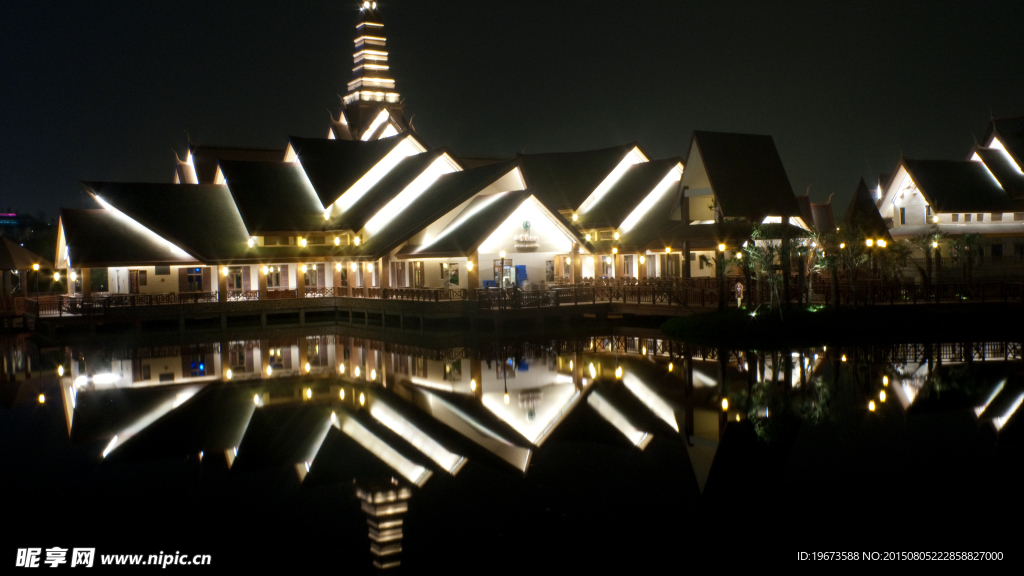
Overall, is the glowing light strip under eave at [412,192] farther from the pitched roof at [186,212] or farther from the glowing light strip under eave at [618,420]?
the glowing light strip under eave at [618,420]

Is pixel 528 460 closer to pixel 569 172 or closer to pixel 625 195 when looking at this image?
pixel 625 195

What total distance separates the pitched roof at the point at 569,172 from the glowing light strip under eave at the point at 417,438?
27.7 metres

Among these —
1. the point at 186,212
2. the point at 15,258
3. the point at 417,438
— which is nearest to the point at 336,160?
the point at 186,212

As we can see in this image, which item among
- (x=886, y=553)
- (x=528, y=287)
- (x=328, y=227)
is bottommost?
(x=886, y=553)

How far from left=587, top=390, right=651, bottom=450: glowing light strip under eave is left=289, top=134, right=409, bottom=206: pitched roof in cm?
2740

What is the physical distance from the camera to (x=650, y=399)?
18344 mm

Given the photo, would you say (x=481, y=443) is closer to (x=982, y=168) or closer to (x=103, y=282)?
(x=103, y=282)

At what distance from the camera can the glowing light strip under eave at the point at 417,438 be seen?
13.6 metres

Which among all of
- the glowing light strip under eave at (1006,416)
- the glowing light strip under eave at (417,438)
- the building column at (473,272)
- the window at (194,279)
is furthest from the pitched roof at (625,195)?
the glowing light strip under eave at (417,438)

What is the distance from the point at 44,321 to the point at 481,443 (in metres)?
27.0

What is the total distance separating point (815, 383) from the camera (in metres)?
19.3

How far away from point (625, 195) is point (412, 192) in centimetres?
1036

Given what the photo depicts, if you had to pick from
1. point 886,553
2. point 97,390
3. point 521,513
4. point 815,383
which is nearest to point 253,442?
point 521,513

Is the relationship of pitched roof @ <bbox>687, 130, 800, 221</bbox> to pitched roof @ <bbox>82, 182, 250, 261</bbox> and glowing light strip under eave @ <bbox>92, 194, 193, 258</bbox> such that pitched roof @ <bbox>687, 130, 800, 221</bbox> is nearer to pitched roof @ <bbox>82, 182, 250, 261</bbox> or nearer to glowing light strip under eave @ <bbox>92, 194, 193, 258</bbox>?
pitched roof @ <bbox>82, 182, 250, 261</bbox>
